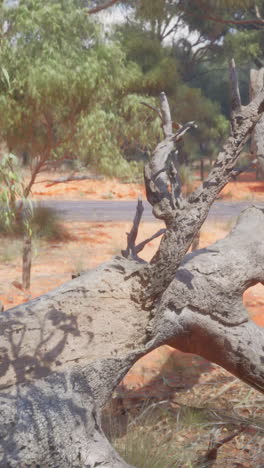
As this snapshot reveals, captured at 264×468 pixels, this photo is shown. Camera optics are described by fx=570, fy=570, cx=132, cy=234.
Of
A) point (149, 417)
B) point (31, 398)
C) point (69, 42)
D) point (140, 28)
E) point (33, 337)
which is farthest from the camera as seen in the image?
point (140, 28)

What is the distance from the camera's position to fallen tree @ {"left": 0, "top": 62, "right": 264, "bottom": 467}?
288 cm

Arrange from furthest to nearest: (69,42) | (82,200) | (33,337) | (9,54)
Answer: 1. (82,200)
2. (69,42)
3. (9,54)
4. (33,337)

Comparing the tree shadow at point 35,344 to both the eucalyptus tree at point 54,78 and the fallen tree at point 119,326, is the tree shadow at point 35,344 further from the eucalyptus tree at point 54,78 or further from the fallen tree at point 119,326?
the eucalyptus tree at point 54,78

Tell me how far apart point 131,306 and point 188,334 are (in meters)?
0.60

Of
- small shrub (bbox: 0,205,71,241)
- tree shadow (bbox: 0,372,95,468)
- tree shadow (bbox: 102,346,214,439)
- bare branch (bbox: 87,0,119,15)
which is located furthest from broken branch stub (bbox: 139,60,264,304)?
small shrub (bbox: 0,205,71,241)

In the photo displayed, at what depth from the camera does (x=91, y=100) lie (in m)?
9.30

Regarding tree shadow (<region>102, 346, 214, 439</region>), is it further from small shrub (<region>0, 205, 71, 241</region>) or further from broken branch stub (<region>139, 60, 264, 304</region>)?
small shrub (<region>0, 205, 71, 241</region>)

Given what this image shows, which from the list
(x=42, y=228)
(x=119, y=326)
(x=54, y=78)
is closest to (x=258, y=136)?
(x=119, y=326)

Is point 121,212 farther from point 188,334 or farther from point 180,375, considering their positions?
point 188,334

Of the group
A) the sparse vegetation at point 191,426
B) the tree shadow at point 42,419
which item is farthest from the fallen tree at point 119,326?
the sparse vegetation at point 191,426

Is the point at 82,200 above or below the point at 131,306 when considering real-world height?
below

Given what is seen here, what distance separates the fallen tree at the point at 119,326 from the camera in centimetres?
288

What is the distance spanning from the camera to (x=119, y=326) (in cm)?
342

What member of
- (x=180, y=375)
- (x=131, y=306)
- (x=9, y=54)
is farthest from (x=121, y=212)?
(x=131, y=306)
